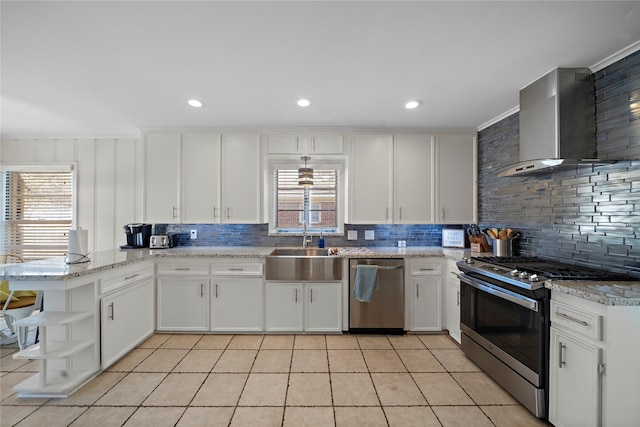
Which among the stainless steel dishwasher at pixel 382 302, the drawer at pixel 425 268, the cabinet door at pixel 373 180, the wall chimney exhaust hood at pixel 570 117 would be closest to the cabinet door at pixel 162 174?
the cabinet door at pixel 373 180

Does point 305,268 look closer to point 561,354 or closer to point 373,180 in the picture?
point 373,180

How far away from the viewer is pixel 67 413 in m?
1.88

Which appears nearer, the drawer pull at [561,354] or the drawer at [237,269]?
the drawer pull at [561,354]

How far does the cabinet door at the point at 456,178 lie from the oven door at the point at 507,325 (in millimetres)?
1095

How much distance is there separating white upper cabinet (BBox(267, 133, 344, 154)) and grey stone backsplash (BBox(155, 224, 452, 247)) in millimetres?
1037

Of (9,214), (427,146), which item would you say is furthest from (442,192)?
(9,214)

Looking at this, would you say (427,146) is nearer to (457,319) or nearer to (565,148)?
(565,148)

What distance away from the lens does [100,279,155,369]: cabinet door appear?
2.34 m

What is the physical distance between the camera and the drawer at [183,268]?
3.09m

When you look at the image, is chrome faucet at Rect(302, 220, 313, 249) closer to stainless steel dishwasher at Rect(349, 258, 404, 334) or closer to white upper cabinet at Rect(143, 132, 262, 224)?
white upper cabinet at Rect(143, 132, 262, 224)

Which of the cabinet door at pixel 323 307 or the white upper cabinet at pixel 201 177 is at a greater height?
the white upper cabinet at pixel 201 177

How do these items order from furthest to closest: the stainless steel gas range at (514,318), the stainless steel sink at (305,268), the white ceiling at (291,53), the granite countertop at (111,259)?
the stainless steel sink at (305,268) → the granite countertop at (111,259) → the stainless steel gas range at (514,318) → the white ceiling at (291,53)

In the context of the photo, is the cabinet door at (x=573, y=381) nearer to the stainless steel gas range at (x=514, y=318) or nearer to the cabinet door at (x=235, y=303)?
the stainless steel gas range at (x=514, y=318)

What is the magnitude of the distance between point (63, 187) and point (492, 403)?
549 cm
